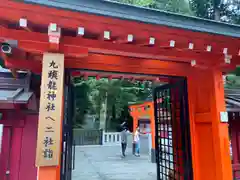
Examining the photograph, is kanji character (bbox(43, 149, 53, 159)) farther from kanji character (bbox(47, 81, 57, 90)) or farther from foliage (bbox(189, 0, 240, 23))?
foliage (bbox(189, 0, 240, 23))

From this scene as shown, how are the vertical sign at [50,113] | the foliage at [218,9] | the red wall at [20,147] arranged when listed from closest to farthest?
the vertical sign at [50,113] < the red wall at [20,147] < the foliage at [218,9]

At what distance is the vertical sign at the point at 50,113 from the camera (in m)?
2.40

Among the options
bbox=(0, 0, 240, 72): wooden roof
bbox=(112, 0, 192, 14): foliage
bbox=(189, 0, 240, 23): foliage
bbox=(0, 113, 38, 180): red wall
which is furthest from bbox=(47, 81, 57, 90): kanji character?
bbox=(189, 0, 240, 23): foliage

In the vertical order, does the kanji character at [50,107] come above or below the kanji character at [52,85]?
below

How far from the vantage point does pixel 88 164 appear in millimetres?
8594

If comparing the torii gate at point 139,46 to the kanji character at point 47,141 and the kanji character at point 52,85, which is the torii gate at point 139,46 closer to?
the kanji character at point 52,85

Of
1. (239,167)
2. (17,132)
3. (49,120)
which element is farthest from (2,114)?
(239,167)

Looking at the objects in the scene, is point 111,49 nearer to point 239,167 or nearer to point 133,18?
point 133,18

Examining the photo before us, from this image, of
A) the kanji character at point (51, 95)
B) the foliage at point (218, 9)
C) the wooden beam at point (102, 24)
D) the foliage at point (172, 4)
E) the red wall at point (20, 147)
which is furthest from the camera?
the foliage at point (218, 9)

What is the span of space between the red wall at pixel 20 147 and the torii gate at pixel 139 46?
934 millimetres

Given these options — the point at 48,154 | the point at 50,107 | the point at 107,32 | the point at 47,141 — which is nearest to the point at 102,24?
the point at 107,32

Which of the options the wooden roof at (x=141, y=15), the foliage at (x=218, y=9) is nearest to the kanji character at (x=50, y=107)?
the wooden roof at (x=141, y=15)

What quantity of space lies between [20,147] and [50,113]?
1.85 m

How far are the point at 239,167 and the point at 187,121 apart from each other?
2.18 metres
